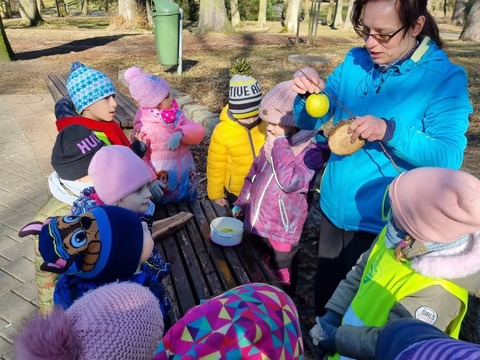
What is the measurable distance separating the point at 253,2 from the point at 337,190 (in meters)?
26.5

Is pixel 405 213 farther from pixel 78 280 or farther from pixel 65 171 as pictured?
pixel 65 171

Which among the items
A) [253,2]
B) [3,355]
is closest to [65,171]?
[3,355]

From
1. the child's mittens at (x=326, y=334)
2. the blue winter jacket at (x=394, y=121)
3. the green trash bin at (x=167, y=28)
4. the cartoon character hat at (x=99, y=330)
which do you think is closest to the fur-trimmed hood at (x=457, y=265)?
the blue winter jacket at (x=394, y=121)

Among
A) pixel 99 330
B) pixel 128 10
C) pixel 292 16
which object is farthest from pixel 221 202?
pixel 292 16

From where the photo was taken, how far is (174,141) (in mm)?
3283

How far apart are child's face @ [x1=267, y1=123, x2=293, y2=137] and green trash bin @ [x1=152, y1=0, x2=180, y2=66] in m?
6.55

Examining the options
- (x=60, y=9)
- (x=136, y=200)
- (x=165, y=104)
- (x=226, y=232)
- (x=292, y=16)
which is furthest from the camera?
(x=60, y=9)

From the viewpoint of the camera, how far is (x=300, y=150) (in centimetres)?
255

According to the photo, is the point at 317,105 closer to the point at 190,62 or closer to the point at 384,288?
the point at 384,288

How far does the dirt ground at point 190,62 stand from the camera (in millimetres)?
4125

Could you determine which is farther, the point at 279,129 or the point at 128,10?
the point at 128,10

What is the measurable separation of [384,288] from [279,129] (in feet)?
4.35

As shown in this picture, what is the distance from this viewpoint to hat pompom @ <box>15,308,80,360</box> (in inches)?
38.5

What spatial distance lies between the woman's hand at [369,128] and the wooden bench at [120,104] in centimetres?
364
